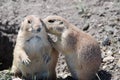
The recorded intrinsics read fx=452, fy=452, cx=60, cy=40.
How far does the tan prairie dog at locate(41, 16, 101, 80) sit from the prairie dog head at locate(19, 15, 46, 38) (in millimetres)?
140

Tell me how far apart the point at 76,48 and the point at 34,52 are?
0.60 metres

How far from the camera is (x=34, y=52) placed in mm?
6312

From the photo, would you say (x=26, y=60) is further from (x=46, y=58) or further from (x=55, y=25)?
(x=55, y=25)

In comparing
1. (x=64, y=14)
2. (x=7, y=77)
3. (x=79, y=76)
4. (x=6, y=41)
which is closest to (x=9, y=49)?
(x=6, y=41)

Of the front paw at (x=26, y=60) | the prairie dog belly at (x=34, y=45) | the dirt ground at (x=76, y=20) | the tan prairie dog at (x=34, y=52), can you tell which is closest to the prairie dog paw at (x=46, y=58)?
the tan prairie dog at (x=34, y=52)

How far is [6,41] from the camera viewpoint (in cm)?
814

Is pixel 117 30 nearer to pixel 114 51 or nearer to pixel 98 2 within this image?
pixel 114 51

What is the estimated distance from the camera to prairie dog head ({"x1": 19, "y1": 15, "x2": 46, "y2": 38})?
6047 mm

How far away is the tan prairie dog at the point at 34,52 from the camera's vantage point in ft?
20.2

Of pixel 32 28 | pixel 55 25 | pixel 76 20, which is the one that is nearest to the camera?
pixel 32 28

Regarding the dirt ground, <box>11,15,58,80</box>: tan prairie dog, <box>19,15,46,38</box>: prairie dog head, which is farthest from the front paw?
the dirt ground

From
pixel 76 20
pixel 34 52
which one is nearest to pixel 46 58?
pixel 34 52

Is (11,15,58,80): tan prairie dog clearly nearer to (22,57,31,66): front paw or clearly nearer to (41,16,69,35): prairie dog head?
(22,57,31,66): front paw

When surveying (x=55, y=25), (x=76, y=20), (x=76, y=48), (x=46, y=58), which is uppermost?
(x=55, y=25)
